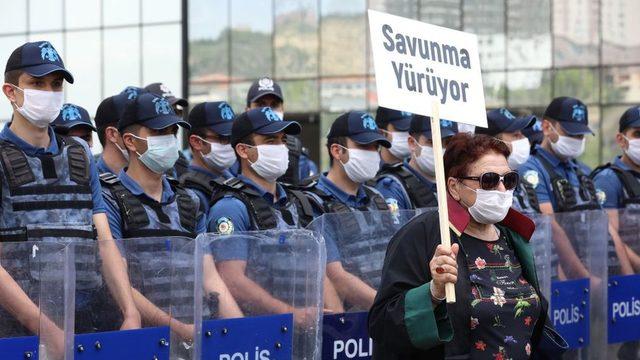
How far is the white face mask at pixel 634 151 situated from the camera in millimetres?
10055

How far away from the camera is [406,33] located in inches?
215

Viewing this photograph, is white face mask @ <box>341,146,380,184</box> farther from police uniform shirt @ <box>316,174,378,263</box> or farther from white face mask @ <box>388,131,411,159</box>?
white face mask @ <box>388,131,411,159</box>

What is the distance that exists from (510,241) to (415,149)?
11.5 ft

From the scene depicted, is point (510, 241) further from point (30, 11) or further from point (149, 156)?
point (30, 11)

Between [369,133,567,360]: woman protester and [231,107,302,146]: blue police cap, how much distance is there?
2.10 m

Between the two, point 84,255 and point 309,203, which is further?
point 309,203

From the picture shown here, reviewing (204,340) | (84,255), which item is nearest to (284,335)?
(204,340)

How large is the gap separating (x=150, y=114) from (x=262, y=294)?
4.41 feet

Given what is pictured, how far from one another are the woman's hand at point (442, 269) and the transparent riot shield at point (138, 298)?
4.25ft

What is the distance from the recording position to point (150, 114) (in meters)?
6.99

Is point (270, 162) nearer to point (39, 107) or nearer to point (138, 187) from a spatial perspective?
point (138, 187)

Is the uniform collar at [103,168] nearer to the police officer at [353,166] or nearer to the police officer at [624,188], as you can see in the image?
the police officer at [353,166]

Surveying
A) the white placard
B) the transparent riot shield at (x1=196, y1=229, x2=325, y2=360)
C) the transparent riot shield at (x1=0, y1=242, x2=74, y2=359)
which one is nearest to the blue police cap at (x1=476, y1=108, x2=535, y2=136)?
the transparent riot shield at (x1=196, y1=229, x2=325, y2=360)

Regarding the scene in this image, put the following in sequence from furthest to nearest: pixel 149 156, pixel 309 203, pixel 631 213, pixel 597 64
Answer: pixel 597 64 < pixel 631 213 < pixel 309 203 < pixel 149 156
